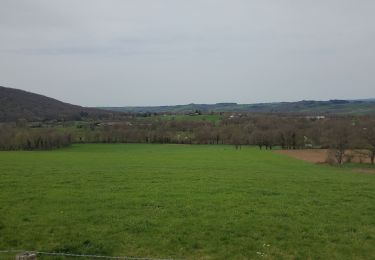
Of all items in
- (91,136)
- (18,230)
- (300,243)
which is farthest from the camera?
(91,136)

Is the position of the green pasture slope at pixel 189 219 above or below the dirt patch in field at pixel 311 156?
above

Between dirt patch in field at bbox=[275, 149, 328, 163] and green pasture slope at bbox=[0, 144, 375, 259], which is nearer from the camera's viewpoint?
green pasture slope at bbox=[0, 144, 375, 259]

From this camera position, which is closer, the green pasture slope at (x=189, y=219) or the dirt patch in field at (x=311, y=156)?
the green pasture slope at (x=189, y=219)

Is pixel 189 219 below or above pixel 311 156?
above

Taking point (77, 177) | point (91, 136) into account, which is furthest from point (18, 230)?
point (91, 136)

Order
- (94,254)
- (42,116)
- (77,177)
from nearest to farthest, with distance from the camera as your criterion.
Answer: (94,254), (77,177), (42,116)

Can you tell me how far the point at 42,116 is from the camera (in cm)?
18975

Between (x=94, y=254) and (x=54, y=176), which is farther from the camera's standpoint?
(x=54, y=176)

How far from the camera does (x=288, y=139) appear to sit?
9681 cm

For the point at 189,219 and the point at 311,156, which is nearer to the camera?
the point at 189,219

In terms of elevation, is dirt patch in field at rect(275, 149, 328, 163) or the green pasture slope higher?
the green pasture slope

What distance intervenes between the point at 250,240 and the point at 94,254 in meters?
4.56

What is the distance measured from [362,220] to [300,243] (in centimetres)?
396

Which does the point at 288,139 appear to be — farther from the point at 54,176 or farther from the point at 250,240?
the point at 250,240
